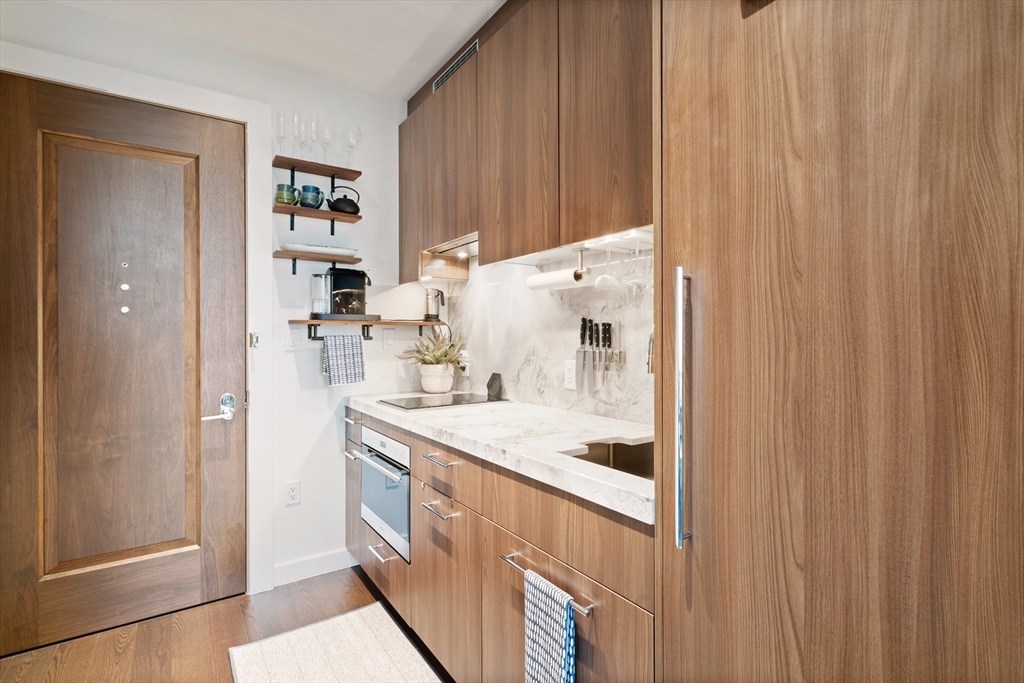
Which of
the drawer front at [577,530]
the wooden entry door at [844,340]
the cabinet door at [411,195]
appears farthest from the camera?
the cabinet door at [411,195]

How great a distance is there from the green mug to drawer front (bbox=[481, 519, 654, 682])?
184cm

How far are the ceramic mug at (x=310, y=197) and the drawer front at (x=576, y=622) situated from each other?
1.82 metres

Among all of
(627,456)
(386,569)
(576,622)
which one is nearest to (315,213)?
(386,569)

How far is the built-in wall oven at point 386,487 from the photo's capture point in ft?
6.56

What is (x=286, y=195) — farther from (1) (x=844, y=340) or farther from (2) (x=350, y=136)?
(1) (x=844, y=340)

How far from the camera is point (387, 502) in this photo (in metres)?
2.16

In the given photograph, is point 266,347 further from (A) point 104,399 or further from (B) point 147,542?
(B) point 147,542

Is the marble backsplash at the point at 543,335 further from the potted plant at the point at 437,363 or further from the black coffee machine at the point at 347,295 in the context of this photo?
the black coffee machine at the point at 347,295

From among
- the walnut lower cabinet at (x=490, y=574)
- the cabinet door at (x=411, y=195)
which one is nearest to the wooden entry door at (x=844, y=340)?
the walnut lower cabinet at (x=490, y=574)

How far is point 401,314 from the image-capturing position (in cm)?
290

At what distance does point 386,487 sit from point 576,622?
1.18 m

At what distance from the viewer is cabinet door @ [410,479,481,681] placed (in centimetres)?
156

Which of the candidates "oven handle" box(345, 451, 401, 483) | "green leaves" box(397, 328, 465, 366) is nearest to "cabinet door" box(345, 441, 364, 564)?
"oven handle" box(345, 451, 401, 483)

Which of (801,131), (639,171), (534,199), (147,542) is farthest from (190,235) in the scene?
(801,131)
